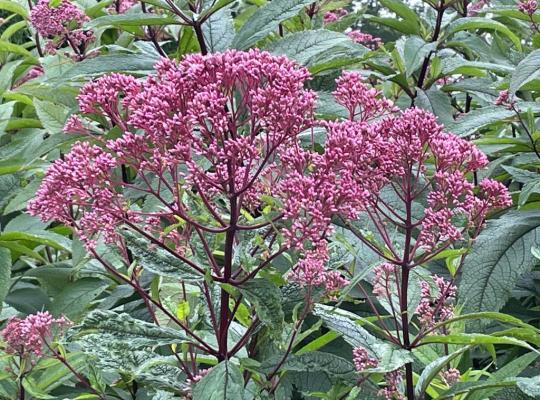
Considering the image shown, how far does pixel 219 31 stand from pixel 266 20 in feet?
0.62

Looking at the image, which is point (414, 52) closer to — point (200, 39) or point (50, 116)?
point (200, 39)

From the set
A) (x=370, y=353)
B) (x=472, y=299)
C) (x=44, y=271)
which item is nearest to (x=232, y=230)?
(x=370, y=353)

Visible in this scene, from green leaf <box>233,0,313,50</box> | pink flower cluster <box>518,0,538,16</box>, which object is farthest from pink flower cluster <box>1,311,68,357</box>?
pink flower cluster <box>518,0,538,16</box>

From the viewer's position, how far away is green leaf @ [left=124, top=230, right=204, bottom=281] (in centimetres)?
150

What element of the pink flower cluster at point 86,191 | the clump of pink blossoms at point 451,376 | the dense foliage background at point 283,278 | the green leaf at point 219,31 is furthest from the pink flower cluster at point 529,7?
the pink flower cluster at point 86,191

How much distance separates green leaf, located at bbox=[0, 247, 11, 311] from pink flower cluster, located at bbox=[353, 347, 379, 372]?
114cm

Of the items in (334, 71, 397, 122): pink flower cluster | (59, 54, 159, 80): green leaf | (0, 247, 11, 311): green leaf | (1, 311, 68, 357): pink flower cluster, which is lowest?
(0, 247, 11, 311): green leaf

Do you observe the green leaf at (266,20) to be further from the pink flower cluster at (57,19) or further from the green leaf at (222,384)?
the green leaf at (222,384)

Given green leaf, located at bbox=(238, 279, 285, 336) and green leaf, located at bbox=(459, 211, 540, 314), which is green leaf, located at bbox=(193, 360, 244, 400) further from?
green leaf, located at bbox=(459, 211, 540, 314)

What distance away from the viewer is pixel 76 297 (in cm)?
234

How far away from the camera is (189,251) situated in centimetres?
166

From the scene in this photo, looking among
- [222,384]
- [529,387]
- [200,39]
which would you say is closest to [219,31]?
[200,39]

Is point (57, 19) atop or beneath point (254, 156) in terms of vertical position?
beneath

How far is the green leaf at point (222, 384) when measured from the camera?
4.62 ft
